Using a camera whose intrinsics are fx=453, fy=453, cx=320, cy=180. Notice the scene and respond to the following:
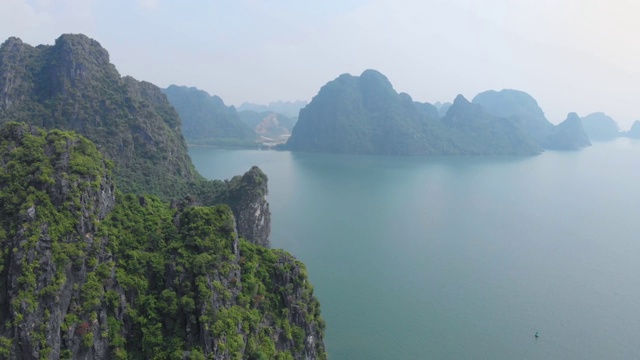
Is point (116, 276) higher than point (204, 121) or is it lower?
lower

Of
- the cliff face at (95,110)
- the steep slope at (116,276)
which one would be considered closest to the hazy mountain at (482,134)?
the cliff face at (95,110)

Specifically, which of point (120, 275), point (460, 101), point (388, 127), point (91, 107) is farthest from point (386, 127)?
point (120, 275)

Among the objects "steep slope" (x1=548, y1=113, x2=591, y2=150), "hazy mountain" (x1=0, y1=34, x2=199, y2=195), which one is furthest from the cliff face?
"steep slope" (x1=548, y1=113, x2=591, y2=150)

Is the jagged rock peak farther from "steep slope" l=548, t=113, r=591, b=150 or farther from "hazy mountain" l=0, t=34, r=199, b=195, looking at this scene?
"hazy mountain" l=0, t=34, r=199, b=195

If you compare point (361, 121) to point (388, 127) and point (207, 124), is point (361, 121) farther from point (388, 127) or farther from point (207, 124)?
point (207, 124)

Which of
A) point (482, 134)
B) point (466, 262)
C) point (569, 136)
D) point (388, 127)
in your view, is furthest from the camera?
point (569, 136)

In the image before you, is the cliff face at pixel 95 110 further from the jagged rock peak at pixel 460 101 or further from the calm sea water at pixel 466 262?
the jagged rock peak at pixel 460 101
